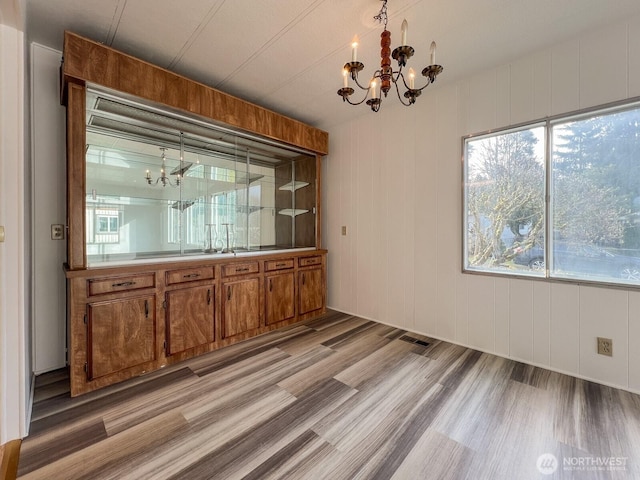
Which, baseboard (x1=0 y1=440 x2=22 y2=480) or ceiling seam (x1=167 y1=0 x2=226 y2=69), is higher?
ceiling seam (x1=167 y1=0 x2=226 y2=69)

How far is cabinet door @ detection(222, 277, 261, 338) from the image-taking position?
108 inches

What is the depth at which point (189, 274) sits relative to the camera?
8.17 ft

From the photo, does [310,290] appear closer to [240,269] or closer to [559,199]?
[240,269]

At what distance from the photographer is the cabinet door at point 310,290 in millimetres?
3502

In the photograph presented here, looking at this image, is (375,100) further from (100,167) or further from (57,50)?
(57,50)

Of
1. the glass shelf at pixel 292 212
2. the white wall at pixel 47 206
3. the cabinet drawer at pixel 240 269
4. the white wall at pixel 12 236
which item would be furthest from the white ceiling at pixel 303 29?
the cabinet drawer at pixel 240 269

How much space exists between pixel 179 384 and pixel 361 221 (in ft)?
8.42

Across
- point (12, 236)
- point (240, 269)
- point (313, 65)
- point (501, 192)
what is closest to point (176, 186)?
point (240, 269)

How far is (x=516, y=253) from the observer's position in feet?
8.27

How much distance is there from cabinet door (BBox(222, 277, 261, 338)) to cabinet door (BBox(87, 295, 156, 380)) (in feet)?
2.10

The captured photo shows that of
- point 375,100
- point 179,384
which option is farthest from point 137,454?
point 375,100

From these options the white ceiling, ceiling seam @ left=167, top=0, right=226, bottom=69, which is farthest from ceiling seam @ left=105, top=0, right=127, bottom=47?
ceiling seam @ left=167, top=0, right=226, bottom=69

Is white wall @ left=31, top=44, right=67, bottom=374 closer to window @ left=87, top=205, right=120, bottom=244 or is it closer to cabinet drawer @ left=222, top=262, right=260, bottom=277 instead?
window @ left=87, top=205, right=120, bottom=244

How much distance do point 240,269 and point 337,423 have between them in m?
1.70
